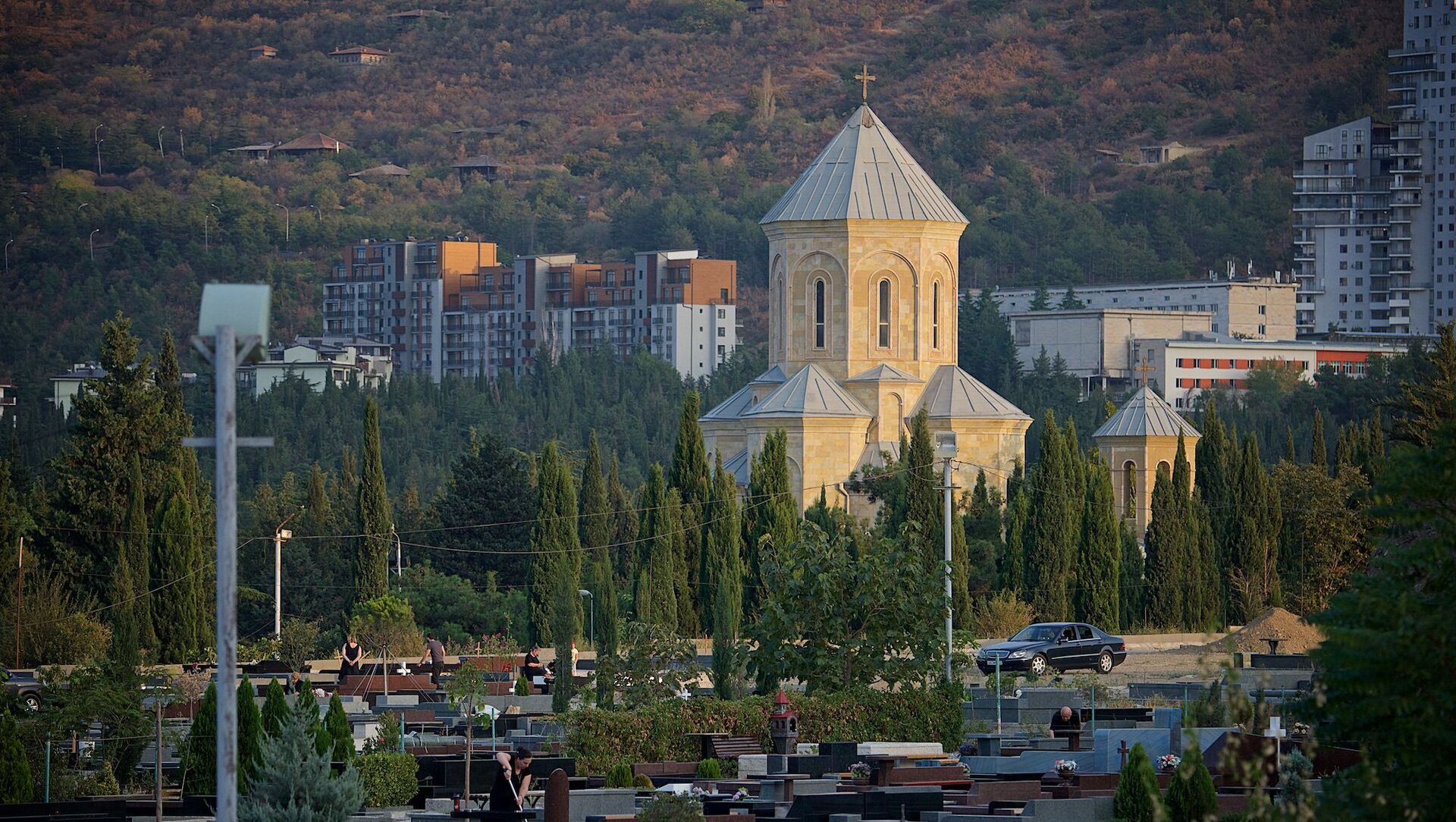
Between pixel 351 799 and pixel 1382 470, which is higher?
pixel 1382 470

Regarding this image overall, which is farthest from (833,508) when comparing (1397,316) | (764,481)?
(1397,316)

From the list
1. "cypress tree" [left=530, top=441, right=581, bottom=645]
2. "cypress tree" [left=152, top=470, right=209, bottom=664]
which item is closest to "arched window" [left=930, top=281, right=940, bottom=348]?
"cypress tree" [left=530, top=441, right=581, bottom=645]

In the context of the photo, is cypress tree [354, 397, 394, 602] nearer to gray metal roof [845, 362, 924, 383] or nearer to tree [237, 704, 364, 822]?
gray metal roof [845, 362, 924, 383]

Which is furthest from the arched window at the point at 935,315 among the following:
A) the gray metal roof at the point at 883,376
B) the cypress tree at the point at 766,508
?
the cypress tree at the point at 766,508

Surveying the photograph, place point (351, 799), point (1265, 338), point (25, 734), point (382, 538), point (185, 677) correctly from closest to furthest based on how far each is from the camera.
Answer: point (351, 799)
point (25, 734)
point (185, 677)
point (382, 538)
point (1265, 338)

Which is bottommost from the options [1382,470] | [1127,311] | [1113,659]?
[1113,659]

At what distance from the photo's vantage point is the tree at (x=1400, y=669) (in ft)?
38.3

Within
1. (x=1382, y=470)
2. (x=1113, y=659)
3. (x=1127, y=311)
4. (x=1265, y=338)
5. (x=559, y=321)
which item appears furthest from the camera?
(x=559, y=321)

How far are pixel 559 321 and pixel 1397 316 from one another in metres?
53.9

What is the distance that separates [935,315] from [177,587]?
25337 millimetres

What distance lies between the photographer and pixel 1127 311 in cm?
12594

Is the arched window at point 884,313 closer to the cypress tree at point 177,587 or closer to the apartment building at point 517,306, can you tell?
the cypress tree at point 177,587

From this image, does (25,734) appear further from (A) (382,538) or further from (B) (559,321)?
(B) (559,321)

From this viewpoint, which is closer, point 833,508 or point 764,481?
point 764,481
